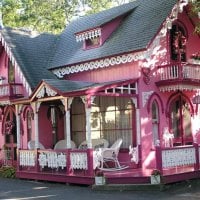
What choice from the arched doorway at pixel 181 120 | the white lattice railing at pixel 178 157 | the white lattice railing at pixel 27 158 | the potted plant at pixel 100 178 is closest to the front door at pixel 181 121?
the arched doorway at pixel 181 120

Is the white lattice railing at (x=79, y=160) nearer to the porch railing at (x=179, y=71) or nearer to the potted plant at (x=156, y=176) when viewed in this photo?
the potted plant at (x=156, y=176)

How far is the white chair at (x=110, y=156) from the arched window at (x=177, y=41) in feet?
14.6

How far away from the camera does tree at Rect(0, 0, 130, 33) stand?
4319cm

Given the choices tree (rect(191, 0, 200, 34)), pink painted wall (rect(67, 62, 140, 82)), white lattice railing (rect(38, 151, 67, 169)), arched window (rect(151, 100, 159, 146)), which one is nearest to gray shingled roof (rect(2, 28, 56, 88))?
pink painted wall (rect(67, 62, 140, 82))

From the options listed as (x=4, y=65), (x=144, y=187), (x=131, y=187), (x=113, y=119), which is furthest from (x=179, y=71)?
(x=4, y=65)

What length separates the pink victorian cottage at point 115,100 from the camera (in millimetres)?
17047

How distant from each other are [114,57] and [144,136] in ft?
11.6

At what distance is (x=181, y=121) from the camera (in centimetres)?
2003

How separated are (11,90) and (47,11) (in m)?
24.6

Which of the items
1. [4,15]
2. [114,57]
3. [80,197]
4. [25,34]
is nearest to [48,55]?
[25,34]

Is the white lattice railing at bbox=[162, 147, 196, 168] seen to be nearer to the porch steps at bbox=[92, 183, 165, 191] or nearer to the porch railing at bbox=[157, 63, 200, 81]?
the porch steps at bbox=[92, 183, 165, 191]

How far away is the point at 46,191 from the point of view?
1583 cm

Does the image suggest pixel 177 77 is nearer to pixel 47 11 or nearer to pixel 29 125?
pixel 29 125

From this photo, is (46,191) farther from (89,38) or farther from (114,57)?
(89,38)
